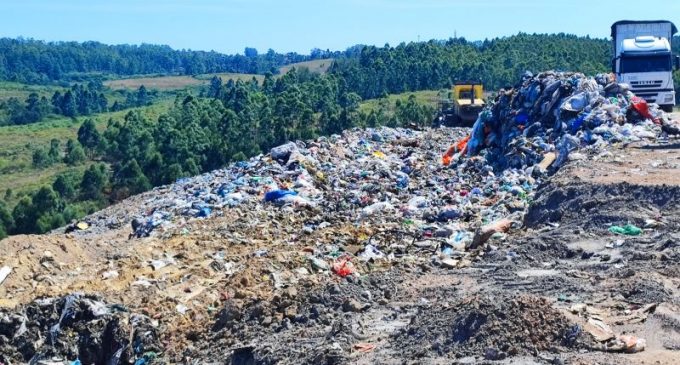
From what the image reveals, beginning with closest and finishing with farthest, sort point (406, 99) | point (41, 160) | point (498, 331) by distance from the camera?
point (498, 331) → point (41, 160) → point (406, 99)

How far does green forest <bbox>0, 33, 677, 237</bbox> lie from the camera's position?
3219 centimetres

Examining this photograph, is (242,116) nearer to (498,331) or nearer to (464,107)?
(464,107)

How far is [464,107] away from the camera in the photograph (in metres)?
28.4

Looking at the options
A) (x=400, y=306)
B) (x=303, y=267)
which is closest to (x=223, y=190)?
(x=303, y=267)

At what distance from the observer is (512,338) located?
18.1ft

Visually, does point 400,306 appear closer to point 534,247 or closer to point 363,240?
point 534,247

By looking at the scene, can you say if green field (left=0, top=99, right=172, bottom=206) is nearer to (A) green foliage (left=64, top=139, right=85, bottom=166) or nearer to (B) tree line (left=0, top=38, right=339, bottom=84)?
(A) green foliage (left=64, top=139, right=85, bottom=166)

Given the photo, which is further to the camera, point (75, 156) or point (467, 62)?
point (467, 62)

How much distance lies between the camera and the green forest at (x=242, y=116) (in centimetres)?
3219

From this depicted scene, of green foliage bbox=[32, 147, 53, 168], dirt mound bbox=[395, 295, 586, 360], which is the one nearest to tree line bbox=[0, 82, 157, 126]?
green foliage bbox=[32, 147, 53, 168]

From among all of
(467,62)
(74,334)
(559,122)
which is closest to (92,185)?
(559,122)

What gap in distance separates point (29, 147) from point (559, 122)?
46155 millimetres

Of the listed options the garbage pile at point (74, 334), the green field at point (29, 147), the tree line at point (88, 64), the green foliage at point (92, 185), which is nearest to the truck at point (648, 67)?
the garbage pile at point (74, 334)

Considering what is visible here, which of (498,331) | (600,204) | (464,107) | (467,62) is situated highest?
(498,331)
